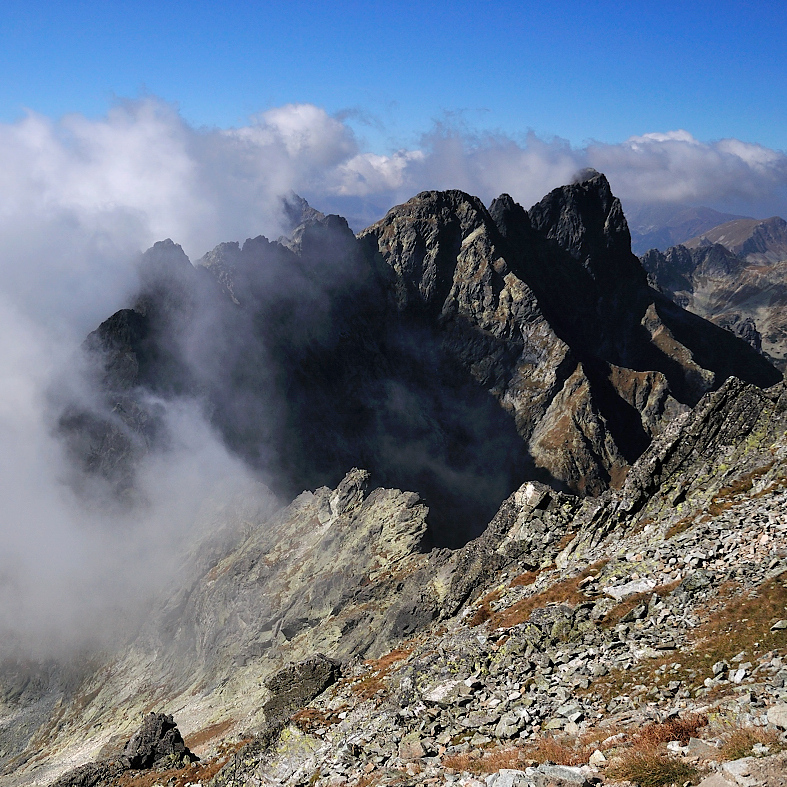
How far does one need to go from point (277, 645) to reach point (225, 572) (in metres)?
36.6

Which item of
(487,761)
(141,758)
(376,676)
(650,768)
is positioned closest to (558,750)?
(487,761)

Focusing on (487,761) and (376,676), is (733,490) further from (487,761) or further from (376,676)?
(376,676)

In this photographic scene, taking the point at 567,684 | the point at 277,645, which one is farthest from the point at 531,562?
the point at 277,645

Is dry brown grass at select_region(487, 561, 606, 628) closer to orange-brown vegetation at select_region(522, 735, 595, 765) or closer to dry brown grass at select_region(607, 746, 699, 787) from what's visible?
orange-brown vegetation at select_region(522, 735, 595, 765)

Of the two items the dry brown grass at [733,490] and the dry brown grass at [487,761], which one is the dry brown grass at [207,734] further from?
the dry brown grass at [733,490]

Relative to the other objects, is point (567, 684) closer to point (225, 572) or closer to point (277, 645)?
point (277, 645)

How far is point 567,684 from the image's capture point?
28.9 m

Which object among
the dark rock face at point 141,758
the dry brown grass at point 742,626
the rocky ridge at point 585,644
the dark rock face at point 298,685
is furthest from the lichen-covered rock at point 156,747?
the dry brown grass at point 742,626

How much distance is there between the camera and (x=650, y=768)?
17969mm

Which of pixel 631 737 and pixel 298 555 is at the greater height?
pixel 631 737

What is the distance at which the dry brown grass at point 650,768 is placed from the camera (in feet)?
56.1

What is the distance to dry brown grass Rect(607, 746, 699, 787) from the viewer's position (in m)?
17.1

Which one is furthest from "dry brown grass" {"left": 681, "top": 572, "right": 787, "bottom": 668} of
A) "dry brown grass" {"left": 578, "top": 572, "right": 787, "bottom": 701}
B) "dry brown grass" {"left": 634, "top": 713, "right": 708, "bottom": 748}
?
"dry brown grass" {"left": 634, "top": 713, "right": 708, "bottom": 748}

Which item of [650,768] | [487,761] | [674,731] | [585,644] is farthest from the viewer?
[585,644]
